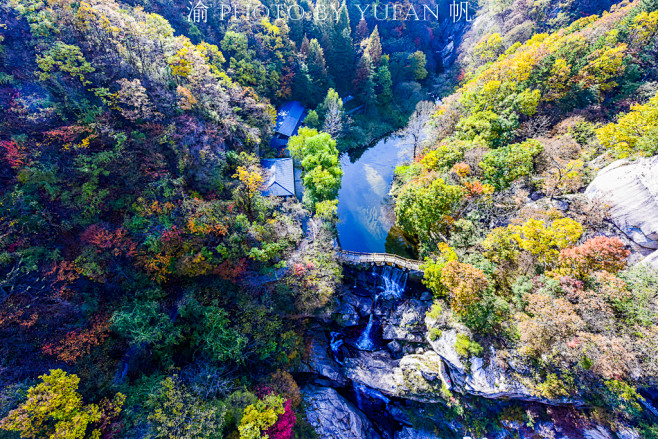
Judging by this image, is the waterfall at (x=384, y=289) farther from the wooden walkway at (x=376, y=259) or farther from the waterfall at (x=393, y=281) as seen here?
the wooden walkway at (x=376, y=259)

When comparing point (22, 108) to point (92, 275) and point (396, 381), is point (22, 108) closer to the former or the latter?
point (92, 275)

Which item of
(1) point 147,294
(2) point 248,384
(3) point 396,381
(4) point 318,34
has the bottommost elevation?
(3) point 396,381

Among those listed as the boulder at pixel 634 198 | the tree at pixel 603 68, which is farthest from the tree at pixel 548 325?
the tree at pixel 603 68

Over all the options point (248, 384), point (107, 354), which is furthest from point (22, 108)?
point (248, 384)

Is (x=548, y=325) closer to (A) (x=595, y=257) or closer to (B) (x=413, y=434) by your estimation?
(A) (x=595, y=257)

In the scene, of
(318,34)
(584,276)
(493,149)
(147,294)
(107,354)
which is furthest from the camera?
(318,34)

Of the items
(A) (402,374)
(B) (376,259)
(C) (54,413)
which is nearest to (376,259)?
(B) (376,259)
